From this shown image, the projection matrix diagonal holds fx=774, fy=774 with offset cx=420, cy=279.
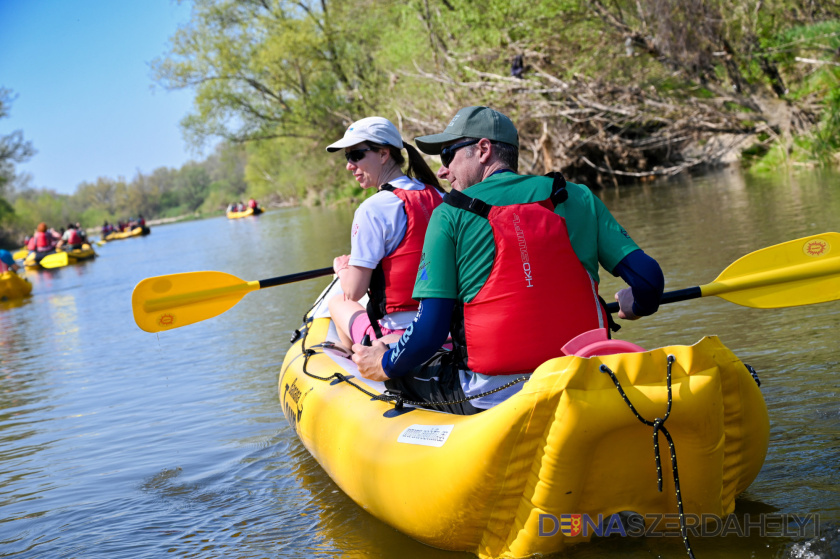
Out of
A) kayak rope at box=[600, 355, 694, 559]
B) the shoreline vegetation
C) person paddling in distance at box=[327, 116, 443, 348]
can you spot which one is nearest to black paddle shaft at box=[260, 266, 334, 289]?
person paddling in distance at box=[327, 116, 443, 348]

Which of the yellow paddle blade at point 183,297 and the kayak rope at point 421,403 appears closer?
the kayak rope at point 421,403

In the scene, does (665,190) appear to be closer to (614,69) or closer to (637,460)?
(614,69)

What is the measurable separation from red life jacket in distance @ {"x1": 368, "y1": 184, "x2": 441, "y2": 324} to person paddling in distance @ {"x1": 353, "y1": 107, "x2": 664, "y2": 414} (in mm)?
571

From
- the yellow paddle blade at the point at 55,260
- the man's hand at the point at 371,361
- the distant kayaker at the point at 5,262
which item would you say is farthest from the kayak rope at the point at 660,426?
the yellow paddle blade at the point at 55,260

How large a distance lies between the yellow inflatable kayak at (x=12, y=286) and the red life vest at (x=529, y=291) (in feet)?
44.2

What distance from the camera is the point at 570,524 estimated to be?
238 cm

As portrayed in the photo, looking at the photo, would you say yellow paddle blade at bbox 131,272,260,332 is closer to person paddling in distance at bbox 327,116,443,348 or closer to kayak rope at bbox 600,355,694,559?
person paddling in distance at bbox 327,116,443,348

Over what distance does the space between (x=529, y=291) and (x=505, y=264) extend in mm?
114

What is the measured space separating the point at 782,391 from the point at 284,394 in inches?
104

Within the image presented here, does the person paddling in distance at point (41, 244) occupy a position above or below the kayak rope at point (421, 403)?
above

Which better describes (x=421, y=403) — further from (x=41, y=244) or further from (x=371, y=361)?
(x=41, y=244)

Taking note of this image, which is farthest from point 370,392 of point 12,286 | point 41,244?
point 41,244

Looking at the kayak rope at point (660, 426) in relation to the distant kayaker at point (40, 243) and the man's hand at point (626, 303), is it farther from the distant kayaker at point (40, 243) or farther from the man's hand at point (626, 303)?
the distant kayaker at point (40, 243)

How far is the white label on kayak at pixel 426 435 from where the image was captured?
2615 millimetres
